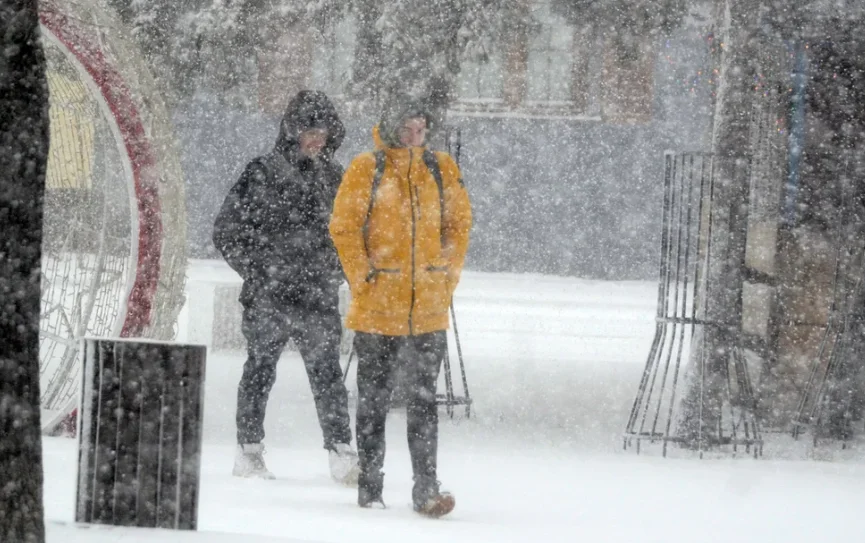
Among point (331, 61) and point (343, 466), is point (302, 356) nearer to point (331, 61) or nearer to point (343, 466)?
point (343, 466)

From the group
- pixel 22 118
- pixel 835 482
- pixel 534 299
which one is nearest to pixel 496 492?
pixel 835 482

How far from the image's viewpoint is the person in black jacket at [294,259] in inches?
243

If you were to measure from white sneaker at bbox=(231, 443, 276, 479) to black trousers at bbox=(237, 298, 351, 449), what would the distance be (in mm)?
Result: 40

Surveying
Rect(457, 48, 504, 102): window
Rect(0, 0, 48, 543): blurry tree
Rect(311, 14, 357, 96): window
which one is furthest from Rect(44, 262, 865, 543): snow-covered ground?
Rect(457, 48, 504, 102): window

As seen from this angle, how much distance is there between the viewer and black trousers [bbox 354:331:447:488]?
5.50 meters

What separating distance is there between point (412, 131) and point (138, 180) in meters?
2.63

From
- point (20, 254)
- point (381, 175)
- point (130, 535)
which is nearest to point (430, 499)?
point (381, 175)

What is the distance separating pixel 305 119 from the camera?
613 centimetres

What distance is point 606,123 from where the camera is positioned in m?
19.8

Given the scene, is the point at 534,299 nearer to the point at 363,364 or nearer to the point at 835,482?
the point at 835,482

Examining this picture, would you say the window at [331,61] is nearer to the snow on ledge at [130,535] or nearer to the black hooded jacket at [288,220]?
the black hooded jacket at [288,220]

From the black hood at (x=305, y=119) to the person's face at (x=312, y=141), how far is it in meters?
Answer: 0.02

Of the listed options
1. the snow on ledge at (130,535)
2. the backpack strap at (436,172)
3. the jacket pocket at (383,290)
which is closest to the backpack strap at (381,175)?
the backpack strap at (436,172)

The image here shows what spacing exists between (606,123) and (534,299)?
371cm
